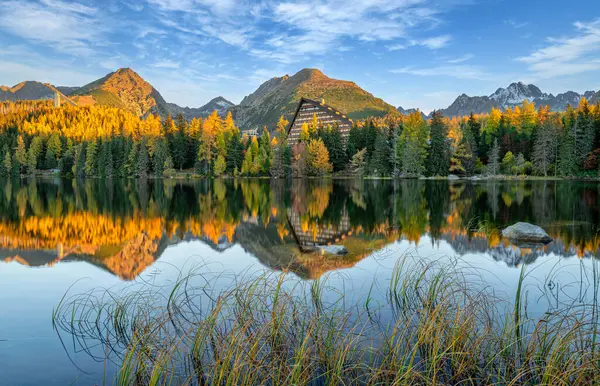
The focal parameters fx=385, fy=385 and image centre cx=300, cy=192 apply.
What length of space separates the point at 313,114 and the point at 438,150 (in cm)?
4502

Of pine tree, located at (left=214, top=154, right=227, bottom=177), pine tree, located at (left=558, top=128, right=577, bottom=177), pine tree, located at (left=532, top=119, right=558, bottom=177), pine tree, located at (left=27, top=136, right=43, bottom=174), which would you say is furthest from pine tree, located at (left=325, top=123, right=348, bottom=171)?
pine tree, located at (left=27, top=136, right=43, bottom=174)

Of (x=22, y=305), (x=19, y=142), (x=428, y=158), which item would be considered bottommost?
(x=22, y=305)

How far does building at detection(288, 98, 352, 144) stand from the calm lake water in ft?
272

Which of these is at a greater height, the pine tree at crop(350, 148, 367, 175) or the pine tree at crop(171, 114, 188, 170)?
the pine tree at crop(171, 114, 188, 170)

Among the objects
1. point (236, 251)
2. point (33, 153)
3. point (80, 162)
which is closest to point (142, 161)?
point (80, 162)

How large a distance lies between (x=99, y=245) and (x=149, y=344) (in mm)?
11568

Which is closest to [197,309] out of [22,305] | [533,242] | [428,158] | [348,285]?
[348,285]

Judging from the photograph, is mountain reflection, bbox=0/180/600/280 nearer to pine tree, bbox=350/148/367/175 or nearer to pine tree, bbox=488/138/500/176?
pine tree, bbox=488/138/500/176

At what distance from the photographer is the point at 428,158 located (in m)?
74.2

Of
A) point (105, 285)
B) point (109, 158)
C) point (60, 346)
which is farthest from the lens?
point (109, 158)

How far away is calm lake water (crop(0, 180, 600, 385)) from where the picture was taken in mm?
7711

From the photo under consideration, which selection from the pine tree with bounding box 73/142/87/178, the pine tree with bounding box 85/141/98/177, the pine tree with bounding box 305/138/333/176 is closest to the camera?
the pine tree with bounding box 305/138/333/176

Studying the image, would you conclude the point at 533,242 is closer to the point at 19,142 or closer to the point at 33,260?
the point at 33,260

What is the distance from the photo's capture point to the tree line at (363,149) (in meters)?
70.4
